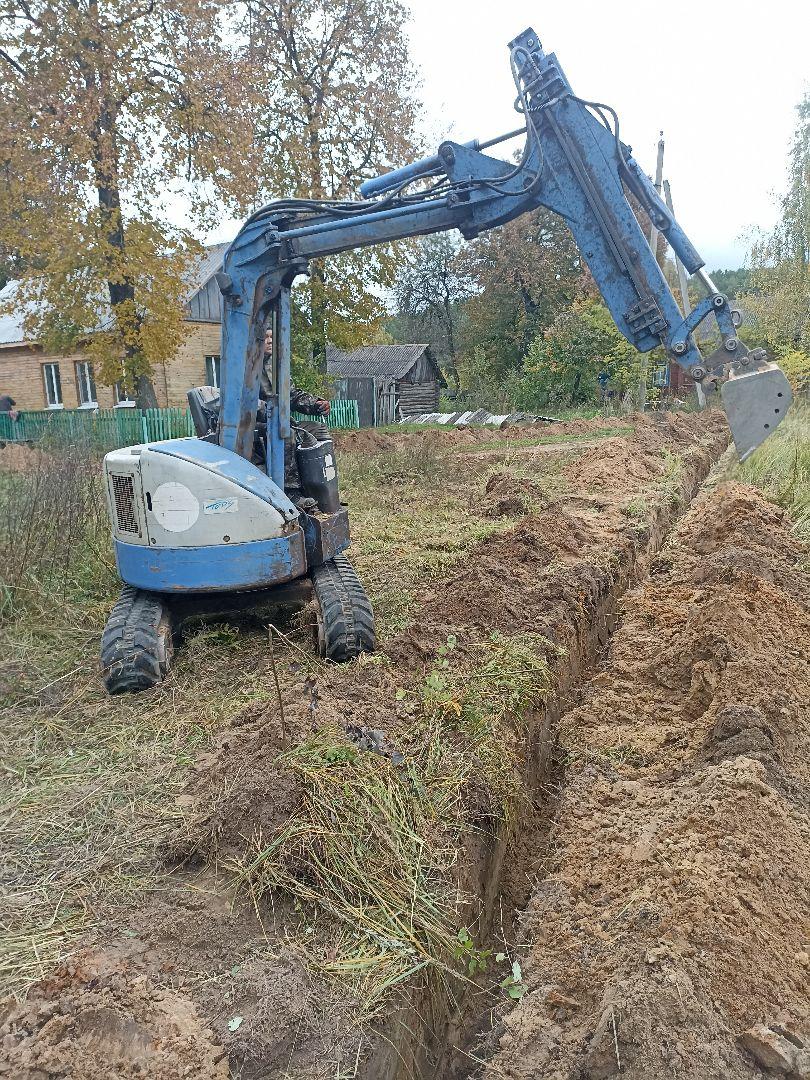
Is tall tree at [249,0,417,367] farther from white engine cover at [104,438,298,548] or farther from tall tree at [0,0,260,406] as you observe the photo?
white engine cover at [104,438,298,548]

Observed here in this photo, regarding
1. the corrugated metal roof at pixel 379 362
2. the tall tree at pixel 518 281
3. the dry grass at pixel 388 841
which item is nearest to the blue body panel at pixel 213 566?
the dry grass at pixel 388 841

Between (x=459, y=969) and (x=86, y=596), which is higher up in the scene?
(x=86, y=596)

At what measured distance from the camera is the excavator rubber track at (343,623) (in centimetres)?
504

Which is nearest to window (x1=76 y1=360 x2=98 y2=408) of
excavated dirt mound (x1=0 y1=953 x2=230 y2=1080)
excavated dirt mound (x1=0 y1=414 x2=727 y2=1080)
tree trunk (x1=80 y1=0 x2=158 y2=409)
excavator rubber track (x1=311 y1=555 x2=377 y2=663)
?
tree trunk (x1=80 y1=0 x2=158 y2=409)

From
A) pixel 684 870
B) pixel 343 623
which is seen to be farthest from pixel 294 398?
pixel 684 870

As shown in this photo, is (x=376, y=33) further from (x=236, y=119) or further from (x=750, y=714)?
(x=750, y=714)

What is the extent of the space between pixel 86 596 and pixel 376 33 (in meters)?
22.6

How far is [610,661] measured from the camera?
5.78m

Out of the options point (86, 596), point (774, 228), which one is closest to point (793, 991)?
point (86, 596)

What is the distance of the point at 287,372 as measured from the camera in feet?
18.3

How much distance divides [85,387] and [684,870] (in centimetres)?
2710

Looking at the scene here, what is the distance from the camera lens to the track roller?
191 inches

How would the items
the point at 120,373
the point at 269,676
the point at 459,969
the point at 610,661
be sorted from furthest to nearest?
the point at 120,373 < the point at 610,661 < the point at 269,676 < the point at 459,969

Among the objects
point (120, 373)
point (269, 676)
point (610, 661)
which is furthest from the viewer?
point (120, 373)
